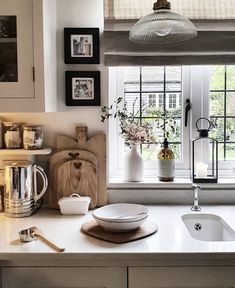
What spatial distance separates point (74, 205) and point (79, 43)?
2.79 feet

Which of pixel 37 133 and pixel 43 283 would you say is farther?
pixel 37 133

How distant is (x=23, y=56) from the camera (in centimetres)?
179

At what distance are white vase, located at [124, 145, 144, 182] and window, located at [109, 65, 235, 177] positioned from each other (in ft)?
0.44

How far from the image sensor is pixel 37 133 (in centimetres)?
205

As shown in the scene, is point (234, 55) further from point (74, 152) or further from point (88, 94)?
Result: point (74, 152)

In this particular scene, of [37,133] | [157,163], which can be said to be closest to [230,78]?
[157,163]

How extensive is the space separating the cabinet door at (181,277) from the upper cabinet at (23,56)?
0.84 metres

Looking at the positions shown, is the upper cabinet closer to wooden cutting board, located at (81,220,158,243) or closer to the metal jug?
the metal jug

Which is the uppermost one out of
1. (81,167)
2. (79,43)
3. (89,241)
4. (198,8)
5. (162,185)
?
(198,8)

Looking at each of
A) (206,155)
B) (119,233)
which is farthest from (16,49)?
(206,155)

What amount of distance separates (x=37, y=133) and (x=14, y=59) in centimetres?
41

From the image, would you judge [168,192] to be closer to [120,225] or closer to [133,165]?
[133,165]

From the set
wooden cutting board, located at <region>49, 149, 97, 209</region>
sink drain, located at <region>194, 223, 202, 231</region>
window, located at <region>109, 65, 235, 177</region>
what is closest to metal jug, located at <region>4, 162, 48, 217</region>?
wooden cutting board, located at <region>49, 149, 97, 209</region>

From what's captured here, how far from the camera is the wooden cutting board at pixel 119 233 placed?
1611mm
